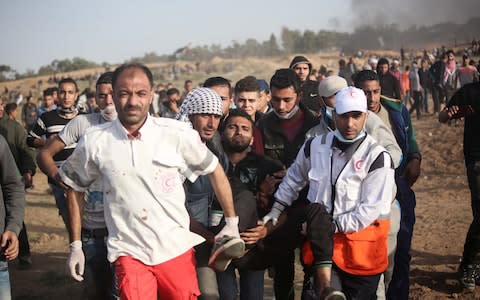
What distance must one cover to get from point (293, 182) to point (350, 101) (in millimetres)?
747

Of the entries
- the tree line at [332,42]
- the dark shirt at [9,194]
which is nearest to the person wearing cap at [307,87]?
the dark shirt at [9,194]

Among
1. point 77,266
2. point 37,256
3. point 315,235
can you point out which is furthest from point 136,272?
point 37,256

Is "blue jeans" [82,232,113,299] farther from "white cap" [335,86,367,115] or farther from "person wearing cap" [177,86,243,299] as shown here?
"white cap" [335,86,367,115]

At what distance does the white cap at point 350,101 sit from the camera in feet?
11.6

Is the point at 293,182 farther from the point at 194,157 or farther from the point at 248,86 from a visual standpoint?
the point at 248,86

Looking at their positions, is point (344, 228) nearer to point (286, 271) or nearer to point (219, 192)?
point (219, 192)

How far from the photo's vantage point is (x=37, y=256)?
804 cm

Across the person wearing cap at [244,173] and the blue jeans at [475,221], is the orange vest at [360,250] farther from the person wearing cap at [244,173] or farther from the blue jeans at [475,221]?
the blue jeans at [475,221]

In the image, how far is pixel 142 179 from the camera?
3.03 metres

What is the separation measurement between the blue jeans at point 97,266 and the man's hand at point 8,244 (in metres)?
0.66

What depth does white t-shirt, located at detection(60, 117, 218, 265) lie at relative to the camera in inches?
119

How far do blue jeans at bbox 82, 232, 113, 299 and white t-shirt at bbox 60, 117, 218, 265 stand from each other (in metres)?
1.15

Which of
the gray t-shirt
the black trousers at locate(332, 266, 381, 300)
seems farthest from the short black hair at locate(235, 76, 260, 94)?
the black trousers at locate(332, 266, 381, 300)

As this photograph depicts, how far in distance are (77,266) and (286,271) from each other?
1937mm
